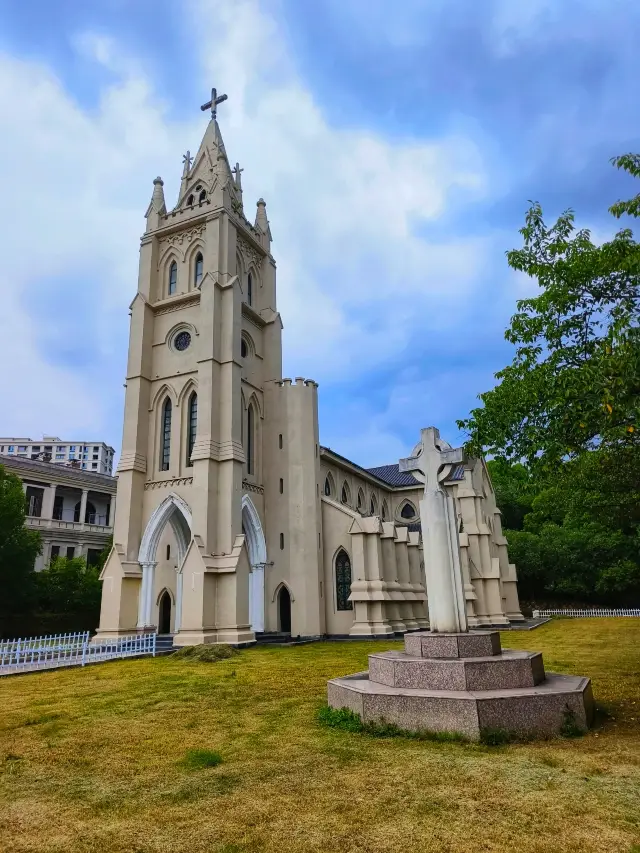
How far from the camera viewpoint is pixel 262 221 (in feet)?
106

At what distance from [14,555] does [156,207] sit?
19971 mm

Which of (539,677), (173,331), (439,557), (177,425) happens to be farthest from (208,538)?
(539,677)

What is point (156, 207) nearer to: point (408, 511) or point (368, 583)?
point (368, 583)

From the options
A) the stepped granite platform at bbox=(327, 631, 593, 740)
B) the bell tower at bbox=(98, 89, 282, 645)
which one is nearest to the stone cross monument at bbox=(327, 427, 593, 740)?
the stepped granite platform at bbox=(327, 631, 593, 740)

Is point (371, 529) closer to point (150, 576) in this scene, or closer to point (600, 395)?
point (150, 576)

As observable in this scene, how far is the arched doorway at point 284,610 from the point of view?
25031mm

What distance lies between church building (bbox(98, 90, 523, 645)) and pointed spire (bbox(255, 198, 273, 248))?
1.38 meters

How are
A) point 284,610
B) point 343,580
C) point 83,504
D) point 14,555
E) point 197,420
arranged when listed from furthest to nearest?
point 83,504 < point 14,555 < point 343,580 < point 284,610 < point 197,420

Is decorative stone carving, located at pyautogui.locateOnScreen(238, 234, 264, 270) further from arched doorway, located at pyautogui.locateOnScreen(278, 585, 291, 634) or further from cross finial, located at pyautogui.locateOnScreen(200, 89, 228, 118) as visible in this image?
arched doorway, located at pyautogui.locateOnScreen(278, 585, 291, 634)

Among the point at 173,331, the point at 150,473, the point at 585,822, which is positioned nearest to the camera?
the point at 585,822

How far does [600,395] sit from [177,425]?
20.0 m

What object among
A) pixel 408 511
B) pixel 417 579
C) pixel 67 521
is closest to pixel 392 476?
pixel 408 511

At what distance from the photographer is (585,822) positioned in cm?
410

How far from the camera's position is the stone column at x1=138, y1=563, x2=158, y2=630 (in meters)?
22.9
